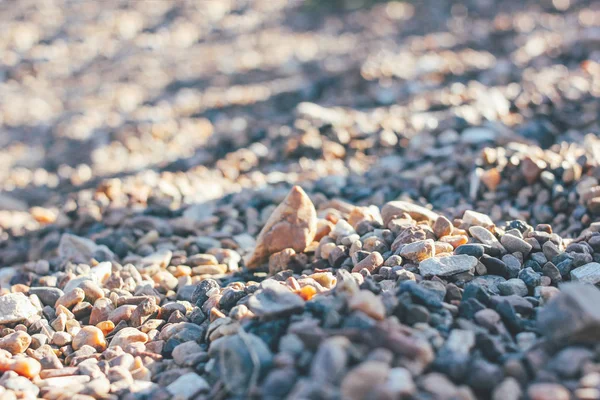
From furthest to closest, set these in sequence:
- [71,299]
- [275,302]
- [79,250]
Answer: [79,250] → [71,299] → [275,302]

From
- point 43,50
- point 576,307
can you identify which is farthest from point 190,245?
point 43,50

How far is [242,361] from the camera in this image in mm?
1906

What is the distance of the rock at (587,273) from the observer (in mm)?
2416

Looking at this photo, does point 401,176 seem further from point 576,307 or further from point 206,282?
point 576,307

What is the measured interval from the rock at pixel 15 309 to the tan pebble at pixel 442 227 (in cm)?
164

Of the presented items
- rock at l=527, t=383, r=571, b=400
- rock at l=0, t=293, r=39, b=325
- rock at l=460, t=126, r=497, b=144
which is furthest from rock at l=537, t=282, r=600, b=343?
rock at l=460, t=126, r=497, b=144

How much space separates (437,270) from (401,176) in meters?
1.71

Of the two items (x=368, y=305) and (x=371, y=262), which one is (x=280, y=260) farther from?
(x=368, y=305)

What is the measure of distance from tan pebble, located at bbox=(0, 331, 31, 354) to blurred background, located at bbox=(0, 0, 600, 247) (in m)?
1.48

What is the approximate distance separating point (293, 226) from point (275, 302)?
88 centimetres

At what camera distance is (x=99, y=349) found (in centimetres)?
246

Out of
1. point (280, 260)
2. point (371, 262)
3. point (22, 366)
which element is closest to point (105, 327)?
point (22, 366)

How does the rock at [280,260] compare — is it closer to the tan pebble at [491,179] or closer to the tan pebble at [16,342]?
the tan pebble at [16,342]

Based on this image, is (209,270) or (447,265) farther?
(209,270)
